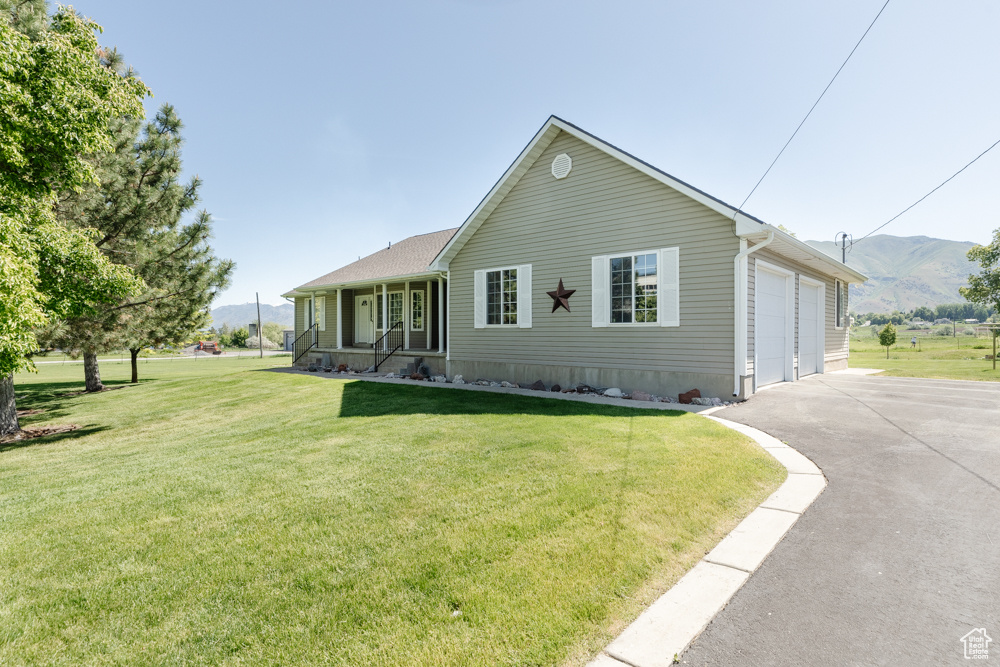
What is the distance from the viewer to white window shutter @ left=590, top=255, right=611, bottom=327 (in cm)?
1024

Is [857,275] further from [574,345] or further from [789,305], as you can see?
[574,345]

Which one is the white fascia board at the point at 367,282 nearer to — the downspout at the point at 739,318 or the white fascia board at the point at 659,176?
the white fascia board at the point at 659,176

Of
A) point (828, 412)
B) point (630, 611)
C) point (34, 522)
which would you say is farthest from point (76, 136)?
point (828, 412)

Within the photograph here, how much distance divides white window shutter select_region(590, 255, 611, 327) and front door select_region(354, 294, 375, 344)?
11104mm

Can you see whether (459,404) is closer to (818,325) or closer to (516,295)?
(516,295)

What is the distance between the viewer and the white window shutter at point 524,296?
1163 centimetres

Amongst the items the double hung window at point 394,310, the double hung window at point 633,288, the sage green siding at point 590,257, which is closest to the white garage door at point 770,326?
the sage green siding at point 590,257

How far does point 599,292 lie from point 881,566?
7951mm

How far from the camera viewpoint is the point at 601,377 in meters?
10.4

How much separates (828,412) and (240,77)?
672 inches

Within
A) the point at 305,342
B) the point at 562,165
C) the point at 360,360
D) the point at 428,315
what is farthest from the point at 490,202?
the point at 305,342

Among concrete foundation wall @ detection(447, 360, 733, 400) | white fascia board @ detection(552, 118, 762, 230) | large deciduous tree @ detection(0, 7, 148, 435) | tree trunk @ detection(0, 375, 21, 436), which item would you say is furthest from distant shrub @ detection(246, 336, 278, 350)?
white fascia board @ detection(552, 118, 762, 230)

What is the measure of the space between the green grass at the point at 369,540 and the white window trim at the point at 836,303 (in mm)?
11679

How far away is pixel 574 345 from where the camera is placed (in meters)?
10.8
